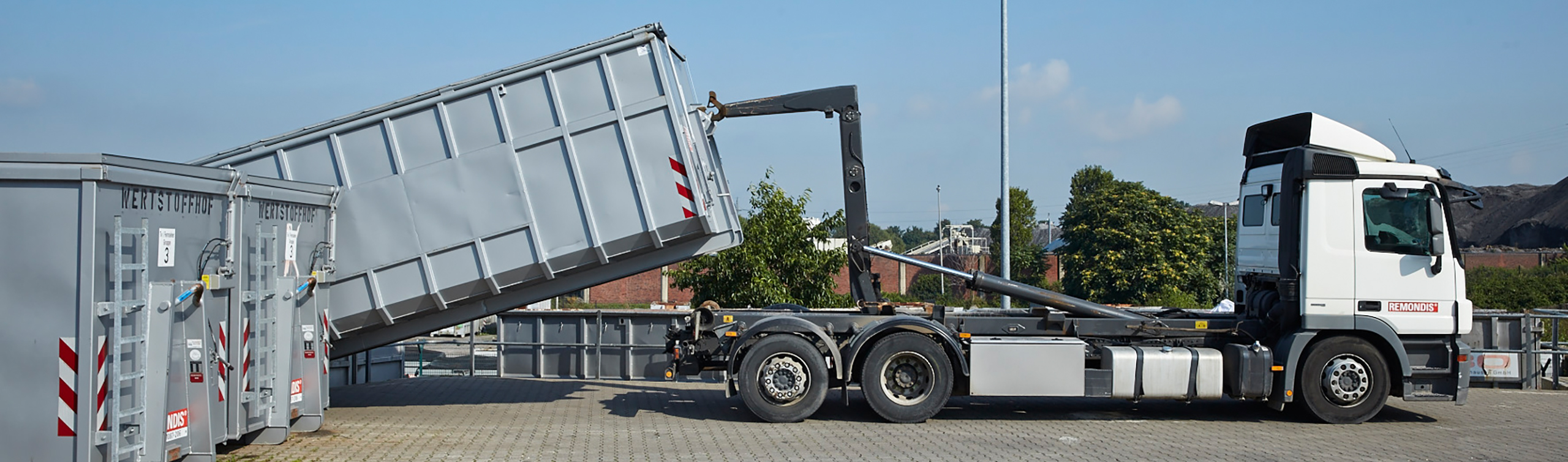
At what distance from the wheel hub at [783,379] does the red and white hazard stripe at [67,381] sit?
587 centimetres

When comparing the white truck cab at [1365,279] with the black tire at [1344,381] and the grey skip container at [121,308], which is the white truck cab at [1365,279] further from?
the grey skip container at [121,308]

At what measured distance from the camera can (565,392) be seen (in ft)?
44.2

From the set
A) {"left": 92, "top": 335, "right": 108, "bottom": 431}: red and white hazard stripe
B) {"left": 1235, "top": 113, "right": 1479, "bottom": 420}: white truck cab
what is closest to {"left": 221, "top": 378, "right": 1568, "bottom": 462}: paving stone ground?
{"left": 1235, "top": 113, "right": 1479, "bottom": 420}: white truck cab

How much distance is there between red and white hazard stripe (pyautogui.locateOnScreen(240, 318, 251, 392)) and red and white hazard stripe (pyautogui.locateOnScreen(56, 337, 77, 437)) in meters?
1.81

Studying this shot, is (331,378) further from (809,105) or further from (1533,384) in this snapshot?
(1533,384)

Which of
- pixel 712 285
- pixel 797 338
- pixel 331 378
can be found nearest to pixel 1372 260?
pixel 797 338

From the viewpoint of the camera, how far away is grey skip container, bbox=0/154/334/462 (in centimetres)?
672

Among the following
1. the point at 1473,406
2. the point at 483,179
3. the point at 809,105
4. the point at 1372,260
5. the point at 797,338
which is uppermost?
the point at 809,105

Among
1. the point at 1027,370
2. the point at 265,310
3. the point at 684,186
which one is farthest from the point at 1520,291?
the point at 265,310

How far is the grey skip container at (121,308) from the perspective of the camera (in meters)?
6.72

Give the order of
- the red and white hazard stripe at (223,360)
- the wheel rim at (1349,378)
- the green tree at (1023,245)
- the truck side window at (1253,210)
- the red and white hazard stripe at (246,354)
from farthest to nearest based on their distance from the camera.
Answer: the green tree at (1023,245), the truck side window at (1253,210), the wheel rim at (1349,378), the red and white hazard stripe at (246,354), the red and white hazard stripe at (223,360)

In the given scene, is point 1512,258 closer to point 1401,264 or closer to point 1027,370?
point 1401,264

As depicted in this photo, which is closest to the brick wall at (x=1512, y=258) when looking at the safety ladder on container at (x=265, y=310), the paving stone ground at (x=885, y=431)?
the paving stone ground at (x=885, y=431)

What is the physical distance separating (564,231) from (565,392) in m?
3.76
